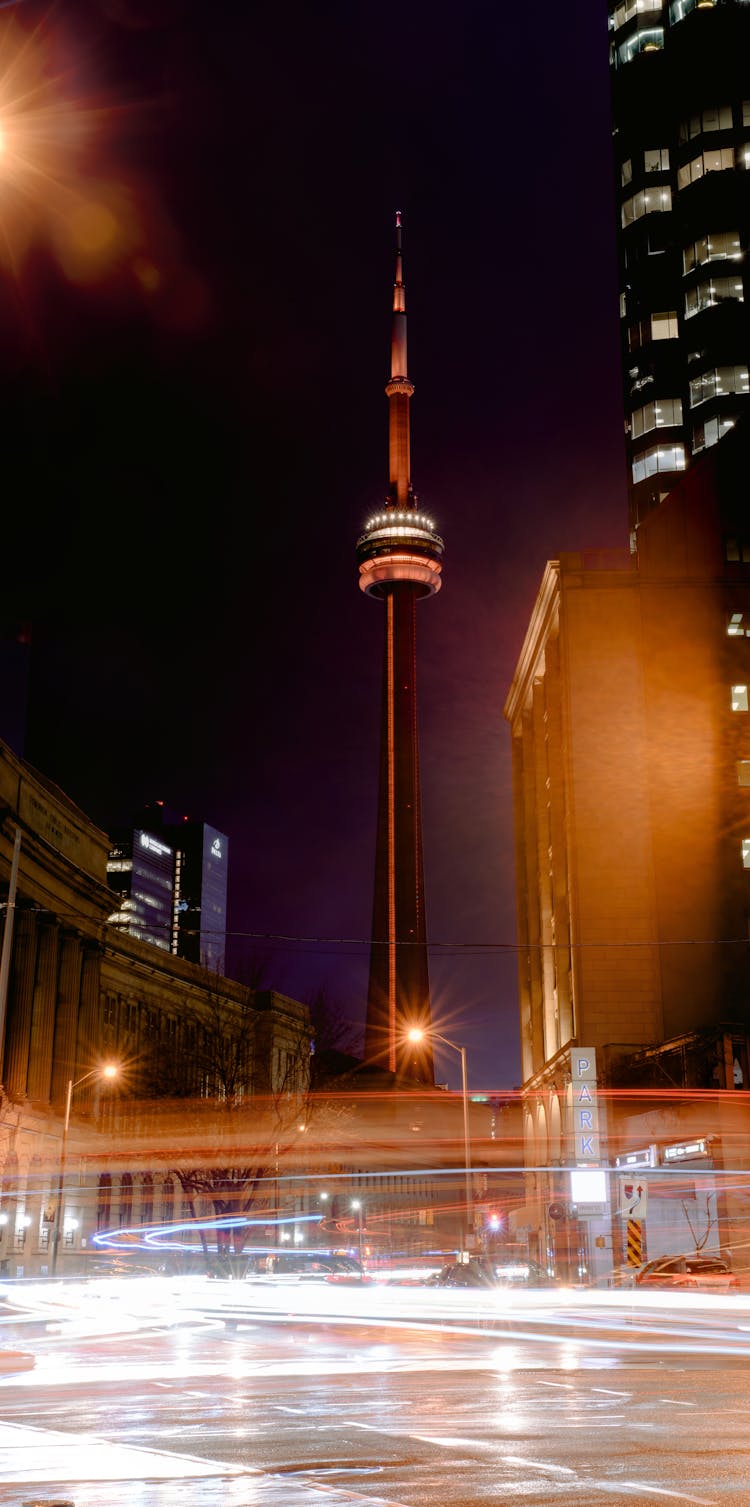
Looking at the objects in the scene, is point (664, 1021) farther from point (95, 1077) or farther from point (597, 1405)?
point (597, 1405)

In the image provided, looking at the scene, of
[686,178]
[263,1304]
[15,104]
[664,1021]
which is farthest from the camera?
[686,178]

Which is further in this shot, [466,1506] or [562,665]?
[562,665]

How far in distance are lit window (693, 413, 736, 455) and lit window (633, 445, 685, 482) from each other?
7.29ft

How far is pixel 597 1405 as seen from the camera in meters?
15.0

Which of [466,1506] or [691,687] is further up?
[691,687]

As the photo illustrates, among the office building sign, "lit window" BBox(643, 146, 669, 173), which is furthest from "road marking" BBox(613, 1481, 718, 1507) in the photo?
"lit window" BBox(643, 146, 669, 173)

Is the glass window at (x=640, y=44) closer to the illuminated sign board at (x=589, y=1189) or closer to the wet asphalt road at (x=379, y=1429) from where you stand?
the illuminated sign board at (x=589, y=1189)

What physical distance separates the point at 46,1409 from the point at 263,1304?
28447 mm

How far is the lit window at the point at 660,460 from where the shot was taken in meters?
110

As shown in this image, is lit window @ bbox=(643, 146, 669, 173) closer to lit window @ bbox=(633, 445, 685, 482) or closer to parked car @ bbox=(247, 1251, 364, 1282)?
lit window @ bbox=(633, 445, 685, 482)

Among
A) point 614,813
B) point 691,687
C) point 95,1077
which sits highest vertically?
point 691,687

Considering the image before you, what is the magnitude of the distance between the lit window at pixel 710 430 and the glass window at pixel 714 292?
8379mm

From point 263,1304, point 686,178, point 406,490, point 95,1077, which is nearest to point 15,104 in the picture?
point 263,1304

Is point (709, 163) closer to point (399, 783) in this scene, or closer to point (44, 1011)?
point (399, 783)
